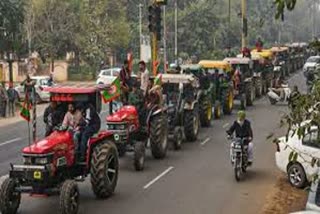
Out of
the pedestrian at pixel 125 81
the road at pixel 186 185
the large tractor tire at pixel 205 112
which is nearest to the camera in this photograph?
the road at pixel 186 185

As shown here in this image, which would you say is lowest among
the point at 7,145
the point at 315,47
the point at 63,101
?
the point at 7,145

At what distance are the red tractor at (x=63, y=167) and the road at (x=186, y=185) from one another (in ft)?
2.06

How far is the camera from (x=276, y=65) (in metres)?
43.5

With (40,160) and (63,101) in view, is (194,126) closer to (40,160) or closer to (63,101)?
(63,101)

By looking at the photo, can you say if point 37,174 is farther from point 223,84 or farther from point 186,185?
point 223,84

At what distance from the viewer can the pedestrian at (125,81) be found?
59.4 feet

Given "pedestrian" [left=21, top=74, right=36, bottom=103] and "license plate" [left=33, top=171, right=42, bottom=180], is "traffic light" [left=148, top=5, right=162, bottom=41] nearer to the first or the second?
"pedestrian" [left=21, top=74, right=36, bottom=103]

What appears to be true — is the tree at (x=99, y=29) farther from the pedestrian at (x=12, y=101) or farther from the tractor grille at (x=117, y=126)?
the tractor grille at (x=117, y=126)

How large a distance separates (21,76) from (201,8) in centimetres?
1803

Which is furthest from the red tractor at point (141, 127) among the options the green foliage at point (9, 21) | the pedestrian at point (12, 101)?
the green foliage at point (9, 21)

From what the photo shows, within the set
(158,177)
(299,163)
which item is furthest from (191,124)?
(299,163)

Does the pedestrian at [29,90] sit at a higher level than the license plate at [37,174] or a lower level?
higher

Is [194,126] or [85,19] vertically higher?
[85,19]

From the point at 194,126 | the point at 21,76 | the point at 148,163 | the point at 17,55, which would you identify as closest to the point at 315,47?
the point at 148,163
